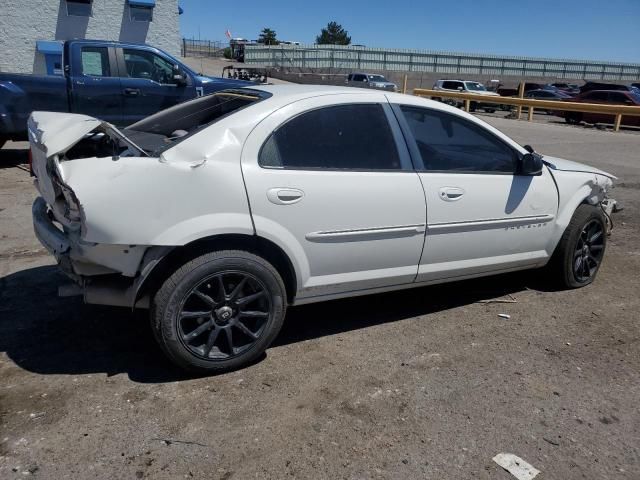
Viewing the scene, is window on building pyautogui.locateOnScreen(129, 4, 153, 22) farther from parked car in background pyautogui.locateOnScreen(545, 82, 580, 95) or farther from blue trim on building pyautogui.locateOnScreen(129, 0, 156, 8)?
parked car in background pyautogui.locateOnScreen(545, 82, 580, 95)

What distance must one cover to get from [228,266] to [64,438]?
3.77 feet

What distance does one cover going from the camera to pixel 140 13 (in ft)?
60.2

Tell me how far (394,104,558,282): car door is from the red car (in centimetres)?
2081

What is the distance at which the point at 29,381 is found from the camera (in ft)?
10.3

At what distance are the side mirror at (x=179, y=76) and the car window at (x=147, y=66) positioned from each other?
0.07 m

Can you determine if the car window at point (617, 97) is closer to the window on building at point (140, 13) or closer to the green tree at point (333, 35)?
the window on building at point (140, 13)

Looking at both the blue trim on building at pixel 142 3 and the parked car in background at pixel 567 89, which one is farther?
the parked car in background at pixel 567 89

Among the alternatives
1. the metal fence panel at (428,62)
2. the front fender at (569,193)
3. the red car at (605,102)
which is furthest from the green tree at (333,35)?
the front fender at (569,193)

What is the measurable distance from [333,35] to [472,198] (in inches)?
3736

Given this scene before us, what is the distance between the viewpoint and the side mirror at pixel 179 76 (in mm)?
9586

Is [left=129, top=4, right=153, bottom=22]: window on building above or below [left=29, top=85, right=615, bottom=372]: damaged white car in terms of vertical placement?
above

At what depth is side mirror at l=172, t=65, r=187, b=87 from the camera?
959 centimetres

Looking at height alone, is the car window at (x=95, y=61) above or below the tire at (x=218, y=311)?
above

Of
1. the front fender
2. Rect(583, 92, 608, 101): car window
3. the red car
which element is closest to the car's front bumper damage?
the front fender
